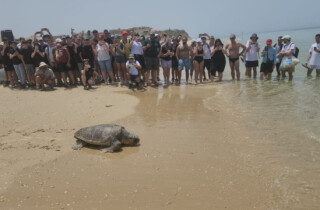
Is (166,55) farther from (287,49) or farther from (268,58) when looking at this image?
(287,49)

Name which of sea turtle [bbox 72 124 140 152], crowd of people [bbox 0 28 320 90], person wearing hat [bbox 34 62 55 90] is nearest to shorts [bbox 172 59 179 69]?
crowd of people [bbox 0 28 320 90]

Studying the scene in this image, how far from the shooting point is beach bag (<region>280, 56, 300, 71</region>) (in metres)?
9.96

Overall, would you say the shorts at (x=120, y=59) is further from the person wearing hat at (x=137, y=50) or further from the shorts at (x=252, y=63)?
the shorts at (x=252, y=63)

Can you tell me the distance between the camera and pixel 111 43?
11000 millimetres

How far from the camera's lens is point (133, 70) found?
9484mm

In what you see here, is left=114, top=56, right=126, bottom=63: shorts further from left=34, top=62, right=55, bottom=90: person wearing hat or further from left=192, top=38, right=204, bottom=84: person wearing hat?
left=192, top=38, right=204, bottom=84: person wearing hat

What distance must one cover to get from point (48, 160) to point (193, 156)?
2.43 m

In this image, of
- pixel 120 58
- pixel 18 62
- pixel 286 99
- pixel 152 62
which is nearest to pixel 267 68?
pixel 286 99

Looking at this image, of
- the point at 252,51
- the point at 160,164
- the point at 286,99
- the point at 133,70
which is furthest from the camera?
the point at 252,51

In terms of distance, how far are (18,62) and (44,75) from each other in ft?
4.32

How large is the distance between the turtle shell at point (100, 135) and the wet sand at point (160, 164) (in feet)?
0.63

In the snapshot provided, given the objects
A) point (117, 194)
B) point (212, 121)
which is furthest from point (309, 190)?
point (212, 121)

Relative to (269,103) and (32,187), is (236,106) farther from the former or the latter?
(32,187)

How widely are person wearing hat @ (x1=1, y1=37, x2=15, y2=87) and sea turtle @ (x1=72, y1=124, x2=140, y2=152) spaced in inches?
289
